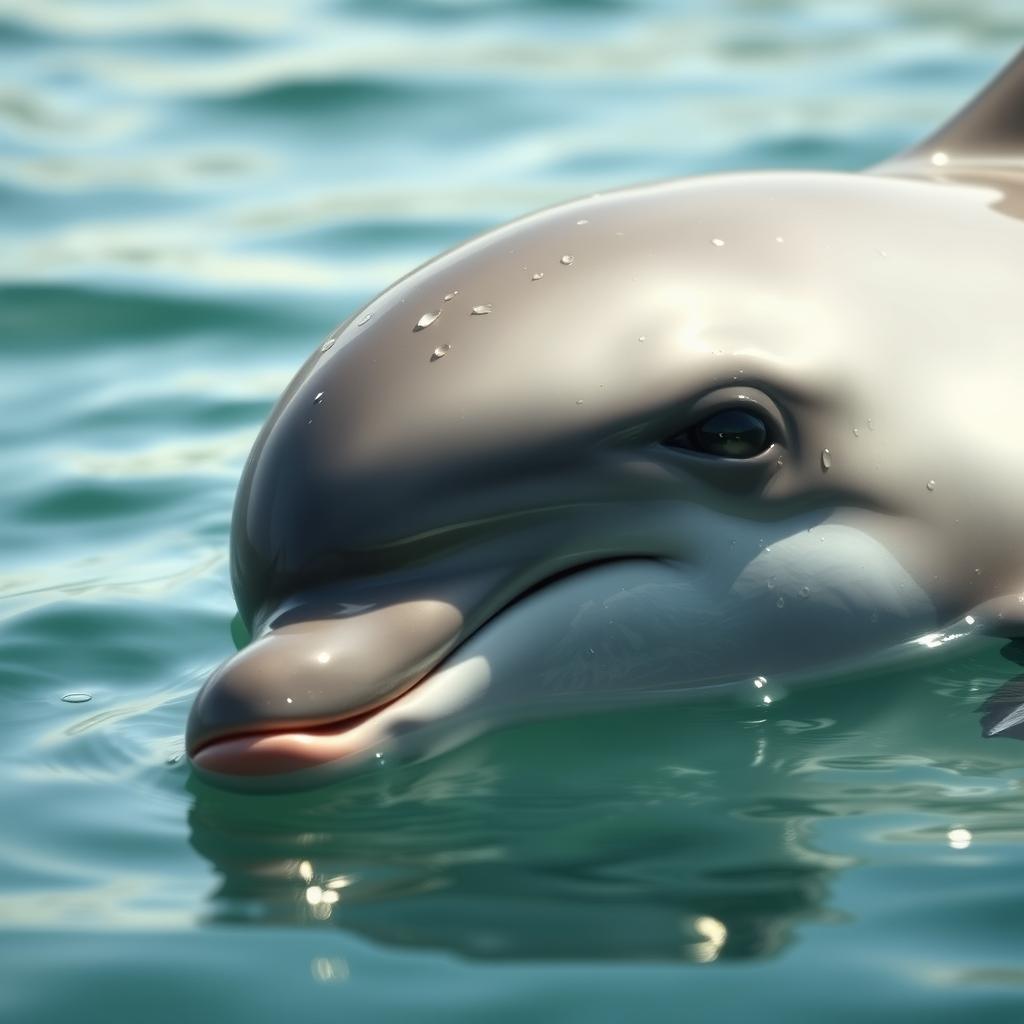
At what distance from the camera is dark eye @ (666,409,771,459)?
4.75m

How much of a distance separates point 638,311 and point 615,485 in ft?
1.32

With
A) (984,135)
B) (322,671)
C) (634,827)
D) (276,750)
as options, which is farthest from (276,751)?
(984,135)

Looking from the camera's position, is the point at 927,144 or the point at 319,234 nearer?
the point at 927,144

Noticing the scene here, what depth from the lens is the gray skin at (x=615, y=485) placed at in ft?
15.2

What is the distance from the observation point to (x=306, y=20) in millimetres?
15844

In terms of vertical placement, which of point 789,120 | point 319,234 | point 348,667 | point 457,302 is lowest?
point 348,667

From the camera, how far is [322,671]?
14.5 ft

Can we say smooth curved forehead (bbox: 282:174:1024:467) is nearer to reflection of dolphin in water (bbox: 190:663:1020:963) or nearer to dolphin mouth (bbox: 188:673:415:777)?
dolphin mouth (bbox: 188:673:415:777)

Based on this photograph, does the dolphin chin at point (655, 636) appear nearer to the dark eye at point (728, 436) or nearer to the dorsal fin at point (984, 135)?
the dark eye at point (728, 436)

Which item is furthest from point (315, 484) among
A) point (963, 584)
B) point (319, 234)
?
point (319, 234)

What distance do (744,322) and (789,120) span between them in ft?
26.9

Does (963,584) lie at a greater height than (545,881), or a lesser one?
greater

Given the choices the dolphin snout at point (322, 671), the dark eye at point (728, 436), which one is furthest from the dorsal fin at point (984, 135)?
the dolphin snout at point (322, 671)

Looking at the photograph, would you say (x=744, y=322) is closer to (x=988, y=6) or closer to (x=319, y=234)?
(x=319, y=234)
